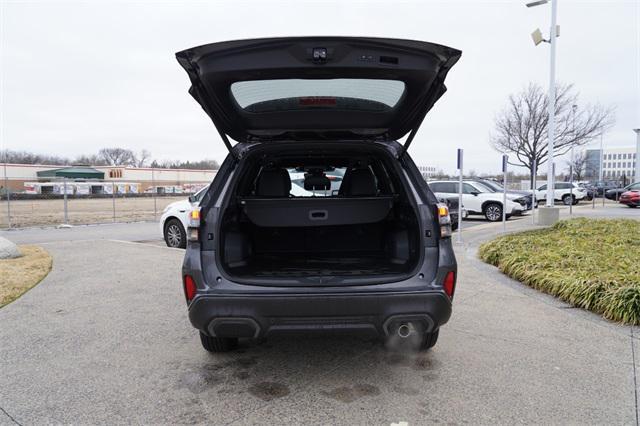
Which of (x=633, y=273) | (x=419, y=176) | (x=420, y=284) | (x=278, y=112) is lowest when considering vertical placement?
(x=633, y=273)

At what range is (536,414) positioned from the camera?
8.80ft

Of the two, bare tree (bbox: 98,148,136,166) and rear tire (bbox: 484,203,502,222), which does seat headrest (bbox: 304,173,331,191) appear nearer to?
rear tire (bbox: 484,203,502,222)

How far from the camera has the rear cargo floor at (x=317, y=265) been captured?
310 centimetres

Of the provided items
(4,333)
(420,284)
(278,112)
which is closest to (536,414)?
(420,284)

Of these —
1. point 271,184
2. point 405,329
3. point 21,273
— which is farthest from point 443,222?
point 21,273

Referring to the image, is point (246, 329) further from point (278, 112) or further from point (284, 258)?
point (278, 112)

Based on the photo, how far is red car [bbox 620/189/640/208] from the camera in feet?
69.4

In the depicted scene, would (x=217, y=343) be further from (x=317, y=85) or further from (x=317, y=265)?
(x=317, y=85)

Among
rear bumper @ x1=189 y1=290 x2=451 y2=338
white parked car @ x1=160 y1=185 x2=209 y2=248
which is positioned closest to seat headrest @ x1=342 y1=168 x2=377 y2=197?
rear bumper @ x1=189 y1=290 x2=451 y2=338

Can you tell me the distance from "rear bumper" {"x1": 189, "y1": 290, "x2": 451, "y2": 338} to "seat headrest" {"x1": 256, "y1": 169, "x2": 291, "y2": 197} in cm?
148

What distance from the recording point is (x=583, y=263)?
592 cm

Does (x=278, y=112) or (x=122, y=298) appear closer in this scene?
(x=278, y=112)

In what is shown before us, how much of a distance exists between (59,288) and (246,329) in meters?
4.13

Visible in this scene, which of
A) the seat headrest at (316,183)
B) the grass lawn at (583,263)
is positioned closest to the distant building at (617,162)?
the grass lawn at (583,263)
